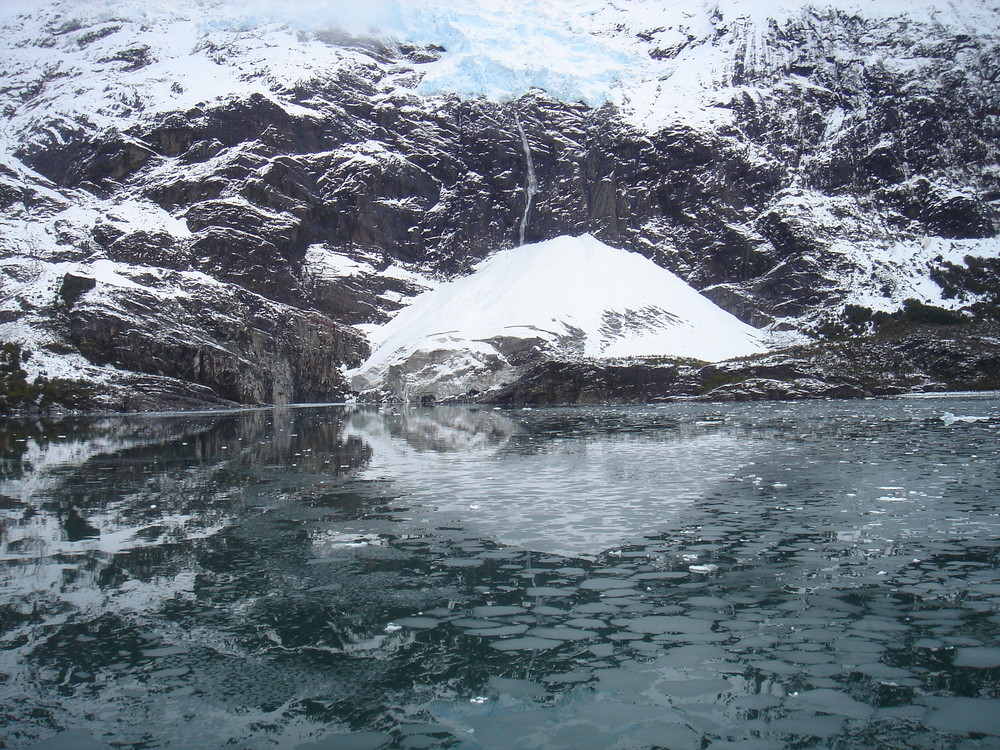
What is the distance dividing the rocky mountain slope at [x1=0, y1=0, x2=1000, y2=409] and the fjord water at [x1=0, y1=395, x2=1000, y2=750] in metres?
81.2

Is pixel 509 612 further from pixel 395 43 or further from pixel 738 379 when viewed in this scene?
pixel 395 43

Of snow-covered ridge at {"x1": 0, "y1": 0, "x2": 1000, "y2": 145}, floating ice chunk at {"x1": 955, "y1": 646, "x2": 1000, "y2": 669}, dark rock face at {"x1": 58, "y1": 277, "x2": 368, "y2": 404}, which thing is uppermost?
snow-covered ridge at {"x1": 0, "y1": 0, "x2": 1000, "y2": 145}

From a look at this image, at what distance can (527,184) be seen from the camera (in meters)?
152

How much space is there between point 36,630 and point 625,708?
24.7 ft

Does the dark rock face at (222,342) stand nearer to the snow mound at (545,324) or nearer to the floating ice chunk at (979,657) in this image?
the snow mound at (545,324)

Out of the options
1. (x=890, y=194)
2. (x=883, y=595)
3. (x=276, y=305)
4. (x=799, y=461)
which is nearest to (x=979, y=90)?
(x=890, y=194)

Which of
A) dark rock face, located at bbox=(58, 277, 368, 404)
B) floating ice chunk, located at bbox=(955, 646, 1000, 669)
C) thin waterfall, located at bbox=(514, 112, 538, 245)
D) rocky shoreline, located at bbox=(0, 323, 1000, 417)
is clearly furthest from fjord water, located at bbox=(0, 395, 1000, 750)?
thin waterfall, located at bbox=(514, 112, 538, 245)

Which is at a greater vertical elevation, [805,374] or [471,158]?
[471,158]

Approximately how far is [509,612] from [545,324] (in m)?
96.3

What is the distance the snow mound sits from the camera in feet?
337

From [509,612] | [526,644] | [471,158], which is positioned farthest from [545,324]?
[526,644]

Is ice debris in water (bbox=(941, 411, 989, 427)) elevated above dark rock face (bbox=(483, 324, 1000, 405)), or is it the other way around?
dark rock face (bbox=(483, 324, 1000, 405))

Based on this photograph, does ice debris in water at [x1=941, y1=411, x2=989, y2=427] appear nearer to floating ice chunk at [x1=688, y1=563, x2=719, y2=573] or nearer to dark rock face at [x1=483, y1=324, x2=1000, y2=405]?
floating ice chunk at [x1=688, y1=563, x2=719, y2=573]

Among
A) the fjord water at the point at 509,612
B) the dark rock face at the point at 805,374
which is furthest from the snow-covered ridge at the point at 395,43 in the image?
the fjord water at the point at 509,612
